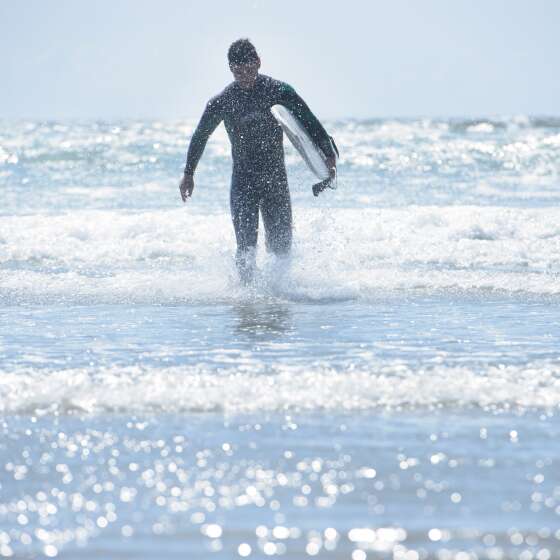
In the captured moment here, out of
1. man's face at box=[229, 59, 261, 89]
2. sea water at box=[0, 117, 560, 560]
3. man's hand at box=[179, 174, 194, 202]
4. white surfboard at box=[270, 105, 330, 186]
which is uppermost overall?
man's face at box=[229, 59, 261, 89]

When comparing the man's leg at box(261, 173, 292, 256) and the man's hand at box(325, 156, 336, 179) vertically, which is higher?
the man's hand at box(325, 156, 336, 179)

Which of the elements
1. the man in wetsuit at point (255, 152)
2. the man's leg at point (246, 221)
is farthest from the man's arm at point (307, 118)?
the man's leg at point (246, 221)

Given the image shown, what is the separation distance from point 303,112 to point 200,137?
0.72 m

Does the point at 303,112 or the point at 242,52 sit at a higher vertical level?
the point at 242,52

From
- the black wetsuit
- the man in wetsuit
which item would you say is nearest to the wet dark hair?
the man in wetsuit

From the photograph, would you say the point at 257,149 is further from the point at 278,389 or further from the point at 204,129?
Answer: the point at 278,389

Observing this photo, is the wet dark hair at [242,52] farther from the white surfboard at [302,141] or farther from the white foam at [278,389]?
the white foam at [278,389]

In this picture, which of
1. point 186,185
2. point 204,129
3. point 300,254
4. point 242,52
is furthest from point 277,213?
point 242,52

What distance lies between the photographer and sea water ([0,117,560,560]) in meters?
3.24

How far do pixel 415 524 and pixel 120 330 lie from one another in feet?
11.4

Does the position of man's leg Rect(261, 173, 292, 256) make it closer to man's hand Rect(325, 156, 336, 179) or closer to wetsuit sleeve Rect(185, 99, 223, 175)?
man's hand Rect(325, 156, 336, 179)

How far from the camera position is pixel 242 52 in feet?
25.1

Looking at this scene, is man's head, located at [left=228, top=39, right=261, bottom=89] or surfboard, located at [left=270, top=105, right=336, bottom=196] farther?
surfboard, located at [left=270, top=105, right=336, bottom=196]

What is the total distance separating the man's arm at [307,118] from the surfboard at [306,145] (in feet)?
0.12
